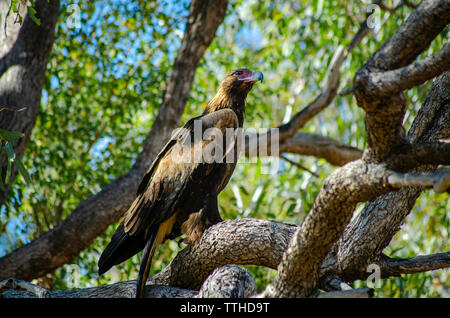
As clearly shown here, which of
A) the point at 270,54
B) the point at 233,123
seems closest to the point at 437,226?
the point at 270,54

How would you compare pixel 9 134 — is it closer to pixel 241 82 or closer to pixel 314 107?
pixel 241 82

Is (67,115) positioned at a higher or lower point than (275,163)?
higher

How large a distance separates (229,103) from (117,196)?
4.39ft

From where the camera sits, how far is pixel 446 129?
9.80 ft

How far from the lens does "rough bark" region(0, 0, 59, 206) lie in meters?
4.35

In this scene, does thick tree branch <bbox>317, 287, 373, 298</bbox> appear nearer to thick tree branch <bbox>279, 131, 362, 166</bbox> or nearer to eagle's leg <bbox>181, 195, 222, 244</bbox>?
eagle's leg <bbox>181, 195, 222, 244</bbox>

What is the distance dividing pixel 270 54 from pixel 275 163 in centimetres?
153

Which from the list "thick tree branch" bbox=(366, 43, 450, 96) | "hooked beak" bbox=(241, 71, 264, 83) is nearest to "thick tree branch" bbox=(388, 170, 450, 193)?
"thick tree branch" bbox=(366, 43, 450, 96)

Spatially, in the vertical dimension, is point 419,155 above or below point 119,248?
above

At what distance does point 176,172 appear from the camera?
144 inches

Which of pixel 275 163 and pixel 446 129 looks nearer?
pixel 446 129

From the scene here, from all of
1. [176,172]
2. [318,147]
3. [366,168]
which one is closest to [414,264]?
[366,168]

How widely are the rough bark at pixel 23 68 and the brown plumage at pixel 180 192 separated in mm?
1344

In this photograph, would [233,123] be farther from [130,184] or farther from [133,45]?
[133,45]
